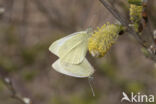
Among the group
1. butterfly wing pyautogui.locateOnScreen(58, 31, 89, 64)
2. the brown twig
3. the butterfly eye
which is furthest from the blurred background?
the butterfly eye

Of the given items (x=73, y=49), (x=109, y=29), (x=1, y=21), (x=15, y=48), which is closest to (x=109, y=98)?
(x=15, y=48)

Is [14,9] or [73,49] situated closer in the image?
[73,49]

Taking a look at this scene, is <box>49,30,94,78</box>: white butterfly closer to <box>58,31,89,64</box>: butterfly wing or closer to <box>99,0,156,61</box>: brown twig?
<box>58,31,89,64</box>: butterfly wing

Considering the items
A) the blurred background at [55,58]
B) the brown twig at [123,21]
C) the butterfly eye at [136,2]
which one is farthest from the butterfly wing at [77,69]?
the blurred background at [55,58]

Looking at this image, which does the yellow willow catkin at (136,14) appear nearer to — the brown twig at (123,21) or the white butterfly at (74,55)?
the brown twig at (123,21)

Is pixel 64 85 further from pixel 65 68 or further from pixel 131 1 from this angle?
pixel 131 1

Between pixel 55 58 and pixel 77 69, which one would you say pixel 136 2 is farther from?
pixel 55 58
